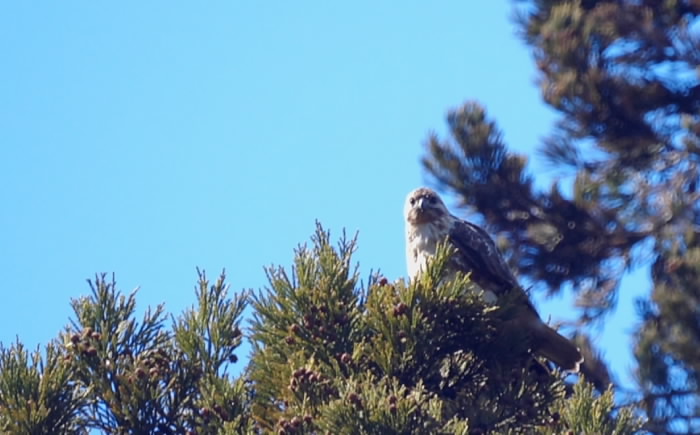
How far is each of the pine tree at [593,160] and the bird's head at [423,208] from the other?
1.46 meters

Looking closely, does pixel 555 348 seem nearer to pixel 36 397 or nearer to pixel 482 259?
pixel 482 259

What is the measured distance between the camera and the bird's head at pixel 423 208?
7.58m

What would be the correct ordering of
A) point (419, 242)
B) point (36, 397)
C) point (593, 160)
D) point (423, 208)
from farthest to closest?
point (593, 160), point (423, 208), point (419, 242), point (36, 397)

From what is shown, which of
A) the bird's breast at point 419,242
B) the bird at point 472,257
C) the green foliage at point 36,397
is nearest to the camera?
the green foliage at point 36,397

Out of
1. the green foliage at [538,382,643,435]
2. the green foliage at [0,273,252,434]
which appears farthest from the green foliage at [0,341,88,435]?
the green foliage at [538,382,643,435]

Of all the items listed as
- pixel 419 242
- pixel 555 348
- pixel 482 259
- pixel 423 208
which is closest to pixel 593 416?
pixel 555 348

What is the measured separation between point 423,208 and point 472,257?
764 millimetres

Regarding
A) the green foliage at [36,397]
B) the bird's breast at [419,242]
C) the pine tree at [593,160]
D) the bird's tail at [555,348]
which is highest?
the pine tree at [593,160]

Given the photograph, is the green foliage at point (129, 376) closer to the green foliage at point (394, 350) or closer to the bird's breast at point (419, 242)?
the green foliage at point (394, 350)

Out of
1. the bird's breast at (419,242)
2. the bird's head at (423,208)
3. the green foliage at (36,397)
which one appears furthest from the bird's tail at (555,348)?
the green foliage at (36,397)

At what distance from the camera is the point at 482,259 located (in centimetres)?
691

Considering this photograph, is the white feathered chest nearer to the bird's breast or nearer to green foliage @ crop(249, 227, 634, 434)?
the bird's breast

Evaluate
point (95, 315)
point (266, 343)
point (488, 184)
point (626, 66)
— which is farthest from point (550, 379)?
point (626, 66)

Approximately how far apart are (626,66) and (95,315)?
574cm
